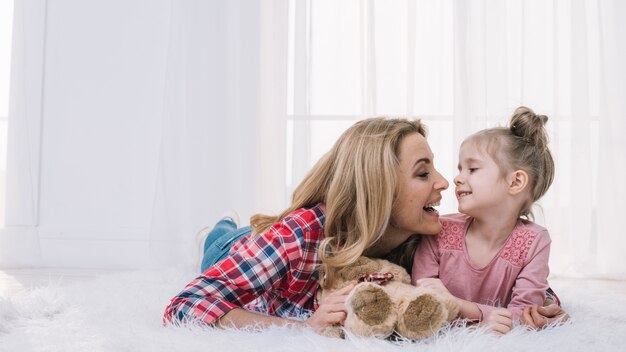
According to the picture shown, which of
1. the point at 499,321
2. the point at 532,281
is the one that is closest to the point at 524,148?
the point at 532,281

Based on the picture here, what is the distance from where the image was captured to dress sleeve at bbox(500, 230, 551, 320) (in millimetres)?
1336

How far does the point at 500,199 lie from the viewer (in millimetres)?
1432

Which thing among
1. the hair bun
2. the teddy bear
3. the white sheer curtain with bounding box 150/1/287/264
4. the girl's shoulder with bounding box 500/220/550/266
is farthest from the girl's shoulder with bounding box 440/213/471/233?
the white sheer curtain with bounding box 150/1/287/264

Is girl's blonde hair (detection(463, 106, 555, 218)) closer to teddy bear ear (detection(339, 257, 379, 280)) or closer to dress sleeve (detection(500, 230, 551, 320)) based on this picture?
dress sleeve (detection(500, 230, 551, 320))

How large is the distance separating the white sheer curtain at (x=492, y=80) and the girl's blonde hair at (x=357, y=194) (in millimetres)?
1328

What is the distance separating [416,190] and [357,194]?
13 cm

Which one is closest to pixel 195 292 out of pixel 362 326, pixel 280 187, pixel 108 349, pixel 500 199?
pixel 108 349

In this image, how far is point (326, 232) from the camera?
4.51 ft

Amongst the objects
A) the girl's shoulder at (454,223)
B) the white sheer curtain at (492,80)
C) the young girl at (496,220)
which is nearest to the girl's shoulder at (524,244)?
the young girl at (496,220)

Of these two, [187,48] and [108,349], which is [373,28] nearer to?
[187,48]

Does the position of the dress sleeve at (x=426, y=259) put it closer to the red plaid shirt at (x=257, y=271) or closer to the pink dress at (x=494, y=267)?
the pink dress at (x=494, y=267)

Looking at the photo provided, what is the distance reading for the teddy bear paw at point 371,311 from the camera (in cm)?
112

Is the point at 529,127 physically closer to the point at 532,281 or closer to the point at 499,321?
the point at 532,281

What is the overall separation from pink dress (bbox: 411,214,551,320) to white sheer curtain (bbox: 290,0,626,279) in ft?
4.19
